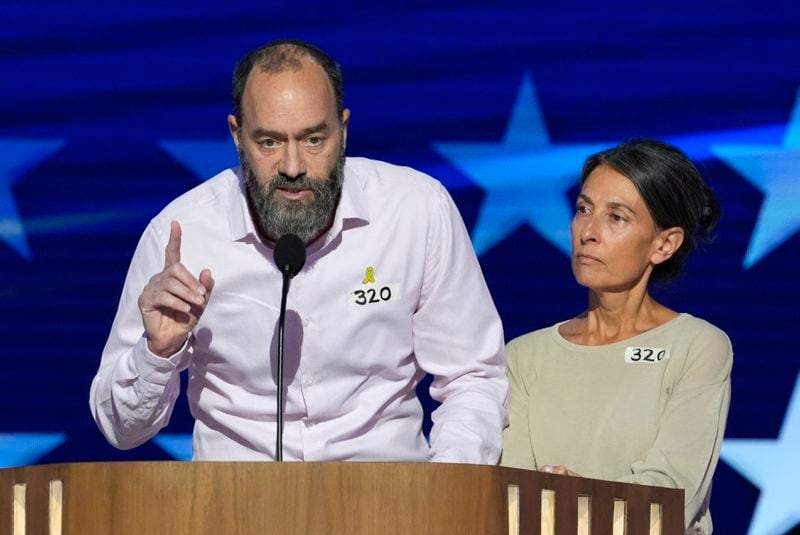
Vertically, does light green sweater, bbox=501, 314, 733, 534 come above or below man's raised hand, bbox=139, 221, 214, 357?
below

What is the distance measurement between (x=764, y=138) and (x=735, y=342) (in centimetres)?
54

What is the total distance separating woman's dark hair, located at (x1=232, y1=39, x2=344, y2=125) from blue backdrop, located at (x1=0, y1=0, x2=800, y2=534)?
3.67ft

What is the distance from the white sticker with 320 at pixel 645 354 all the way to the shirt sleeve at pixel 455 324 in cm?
61

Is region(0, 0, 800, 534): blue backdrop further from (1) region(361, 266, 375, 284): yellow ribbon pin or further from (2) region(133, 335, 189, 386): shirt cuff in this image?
(2) region(133, 335, 189, 386): shirt cuff

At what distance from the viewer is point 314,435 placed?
10.6 ft

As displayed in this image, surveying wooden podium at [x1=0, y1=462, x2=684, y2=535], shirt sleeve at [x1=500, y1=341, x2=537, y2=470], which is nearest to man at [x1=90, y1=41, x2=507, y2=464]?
shirt sleeve at [x1=500, y1=341, x2=537, y2=470]

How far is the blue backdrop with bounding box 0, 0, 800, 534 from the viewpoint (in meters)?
4.32

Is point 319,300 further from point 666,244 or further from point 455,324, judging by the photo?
point 666,244

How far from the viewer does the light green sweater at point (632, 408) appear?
12.0 ft

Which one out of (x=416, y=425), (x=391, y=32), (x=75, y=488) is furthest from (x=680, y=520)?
(x=391, y=32)

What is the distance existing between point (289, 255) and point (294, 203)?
0.39m

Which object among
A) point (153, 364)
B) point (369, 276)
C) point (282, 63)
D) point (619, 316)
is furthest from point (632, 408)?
point (153, 364)

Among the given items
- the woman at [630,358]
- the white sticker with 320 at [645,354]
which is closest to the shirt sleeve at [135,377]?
the woman at [630,358]

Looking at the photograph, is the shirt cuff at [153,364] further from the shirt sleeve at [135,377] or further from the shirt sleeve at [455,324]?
the shirt sleeve at [455,324]
